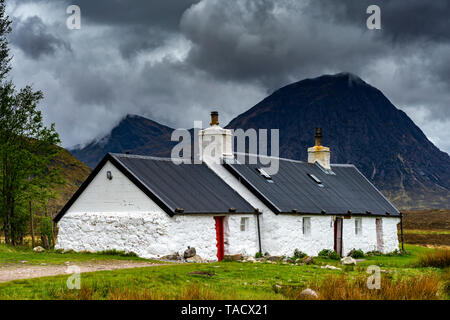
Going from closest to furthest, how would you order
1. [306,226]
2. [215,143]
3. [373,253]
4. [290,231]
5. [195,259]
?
[195,259] < [290,231] < [306,226] < [215,143] < [373,253]

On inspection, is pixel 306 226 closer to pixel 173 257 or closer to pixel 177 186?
pixel 177 186

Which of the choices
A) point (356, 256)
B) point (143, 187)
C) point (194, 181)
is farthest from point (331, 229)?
point (143, 187)

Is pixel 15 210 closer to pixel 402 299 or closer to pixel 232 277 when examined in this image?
pixel 232 277

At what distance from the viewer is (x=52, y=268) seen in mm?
19578

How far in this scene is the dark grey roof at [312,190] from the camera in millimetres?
30047

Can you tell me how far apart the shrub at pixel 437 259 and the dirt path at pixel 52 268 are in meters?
11.1

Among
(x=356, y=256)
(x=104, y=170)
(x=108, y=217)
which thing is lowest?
(x=356, y=256)

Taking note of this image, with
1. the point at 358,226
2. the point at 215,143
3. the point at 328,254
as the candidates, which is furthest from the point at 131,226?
the point at 358,226

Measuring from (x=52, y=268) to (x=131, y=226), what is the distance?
18.2ft

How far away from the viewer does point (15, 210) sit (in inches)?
1582

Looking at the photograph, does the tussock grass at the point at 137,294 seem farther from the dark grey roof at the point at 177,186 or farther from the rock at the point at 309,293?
the dark grey roof at the point at 177,186

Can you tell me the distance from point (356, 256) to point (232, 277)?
17.3m
